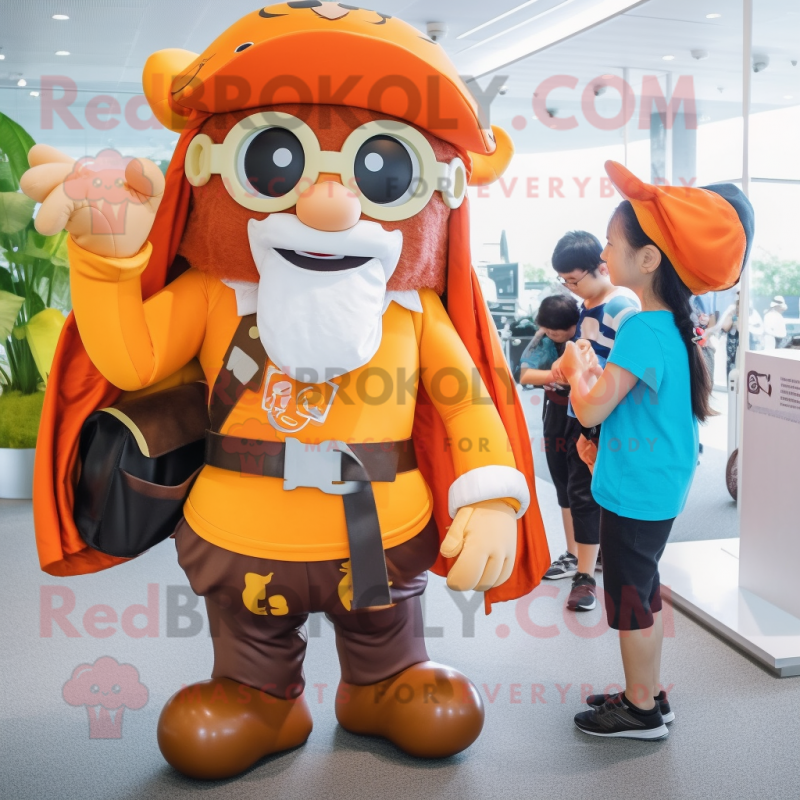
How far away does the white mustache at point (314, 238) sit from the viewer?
4.61 feet

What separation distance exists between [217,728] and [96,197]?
1.06 m

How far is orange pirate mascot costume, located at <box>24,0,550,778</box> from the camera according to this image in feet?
4.61

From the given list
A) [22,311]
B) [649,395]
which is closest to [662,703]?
[649,395]

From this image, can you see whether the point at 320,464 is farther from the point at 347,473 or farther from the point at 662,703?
the point at 662,703

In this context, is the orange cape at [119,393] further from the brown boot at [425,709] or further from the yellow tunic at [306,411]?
the brown boot at [425,709]

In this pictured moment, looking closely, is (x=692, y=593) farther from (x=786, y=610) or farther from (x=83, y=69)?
(x=83, y=69)

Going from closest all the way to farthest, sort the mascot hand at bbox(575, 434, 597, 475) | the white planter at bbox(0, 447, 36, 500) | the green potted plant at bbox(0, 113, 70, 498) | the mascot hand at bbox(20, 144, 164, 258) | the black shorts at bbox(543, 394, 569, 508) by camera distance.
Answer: the mascot hand at bbox(20, 144, 164, 258) → the mascot hand at bbox(575, 434, 597, 475) → the black shorts at bbox(543, 394, 569, 508) → the green potted plant at bbox(0, 113, 70, 498) → the white planter at bbox(0, 447, 36, 500)

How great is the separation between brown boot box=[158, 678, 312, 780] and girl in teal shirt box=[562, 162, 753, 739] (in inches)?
31.1

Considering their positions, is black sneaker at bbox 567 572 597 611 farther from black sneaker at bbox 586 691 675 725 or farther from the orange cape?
the orange cape

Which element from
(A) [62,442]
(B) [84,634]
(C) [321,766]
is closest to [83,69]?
(B) [84,634]

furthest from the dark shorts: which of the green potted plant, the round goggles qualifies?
the green potted plant

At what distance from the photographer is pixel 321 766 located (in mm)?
1800

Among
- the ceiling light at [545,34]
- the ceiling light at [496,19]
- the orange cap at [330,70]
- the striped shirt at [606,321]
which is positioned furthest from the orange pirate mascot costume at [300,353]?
the ceiling light at [496,19]

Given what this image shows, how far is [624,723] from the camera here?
1.92 metres
